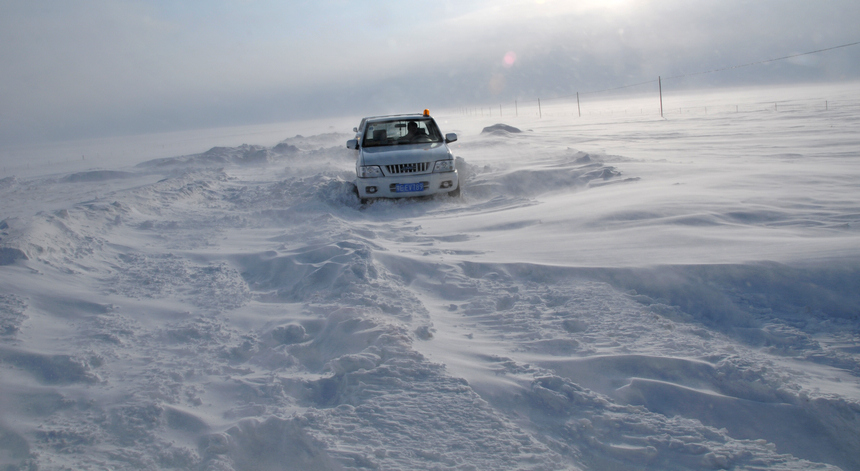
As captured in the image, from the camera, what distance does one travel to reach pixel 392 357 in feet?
8.93

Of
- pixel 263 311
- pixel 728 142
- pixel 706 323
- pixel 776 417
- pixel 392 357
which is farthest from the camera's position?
pixel 728 142

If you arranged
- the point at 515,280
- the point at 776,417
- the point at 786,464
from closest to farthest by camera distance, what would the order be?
1. the point at 786,464
2. the point at 776,417
3. the point at 515,280

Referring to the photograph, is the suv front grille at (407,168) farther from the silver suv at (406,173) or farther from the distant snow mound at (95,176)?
the distant snow mound at (95,176)

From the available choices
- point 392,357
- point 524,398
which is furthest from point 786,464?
point 392,357

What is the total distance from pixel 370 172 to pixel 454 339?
475 centimetres

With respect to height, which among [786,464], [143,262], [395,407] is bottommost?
[786,464]

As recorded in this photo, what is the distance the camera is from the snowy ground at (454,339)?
6.74 feet

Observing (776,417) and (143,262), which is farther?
(143,262)

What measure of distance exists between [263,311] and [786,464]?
10.3ft

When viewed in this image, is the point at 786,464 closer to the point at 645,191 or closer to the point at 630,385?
the point at 630,385

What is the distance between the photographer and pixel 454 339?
3.03 m

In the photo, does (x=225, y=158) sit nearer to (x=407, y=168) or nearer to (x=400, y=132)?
(x=400, y=132)

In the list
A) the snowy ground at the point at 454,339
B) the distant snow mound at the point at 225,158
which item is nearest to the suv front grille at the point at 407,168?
the snowy ground at the point at 454,339

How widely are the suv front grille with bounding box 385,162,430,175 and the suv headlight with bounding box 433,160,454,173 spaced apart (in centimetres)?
14
